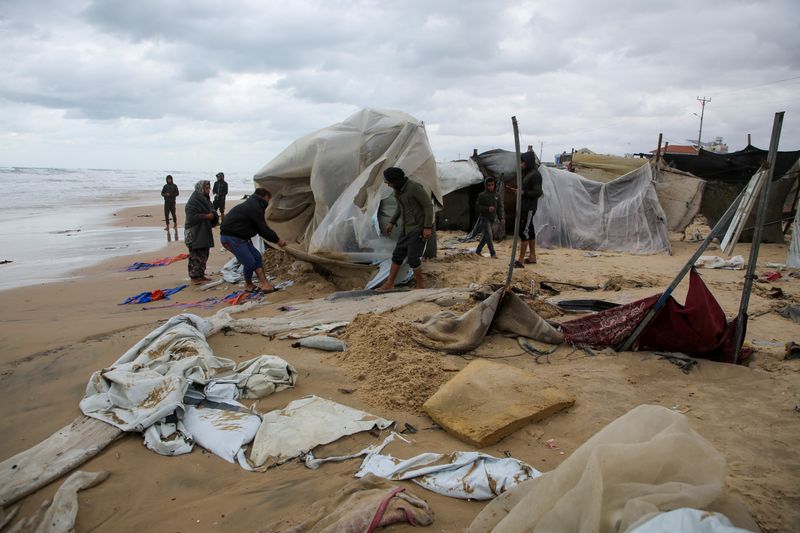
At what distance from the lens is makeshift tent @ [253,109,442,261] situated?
22.9 feet

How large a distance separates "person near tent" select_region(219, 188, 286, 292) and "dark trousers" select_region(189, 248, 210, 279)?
38.9 inches

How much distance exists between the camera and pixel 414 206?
6.22m

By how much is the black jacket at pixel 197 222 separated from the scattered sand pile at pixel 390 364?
152 inches

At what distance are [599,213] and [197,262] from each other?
835 centimetres

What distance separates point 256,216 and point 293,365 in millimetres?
3365

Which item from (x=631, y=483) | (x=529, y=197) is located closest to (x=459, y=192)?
(x=529, y=197)

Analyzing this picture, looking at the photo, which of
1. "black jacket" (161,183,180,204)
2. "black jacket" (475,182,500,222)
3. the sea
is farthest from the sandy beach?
"black jacket" (161,183,180,204)

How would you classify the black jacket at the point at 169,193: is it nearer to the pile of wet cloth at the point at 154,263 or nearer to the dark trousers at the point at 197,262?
the pile of wet cloth at the point at 154,263

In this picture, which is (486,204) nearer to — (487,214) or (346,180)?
(487,214)

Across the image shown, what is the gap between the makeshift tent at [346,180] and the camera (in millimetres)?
6992

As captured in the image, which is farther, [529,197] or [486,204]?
[486,204]

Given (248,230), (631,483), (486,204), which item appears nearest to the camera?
(631,483)

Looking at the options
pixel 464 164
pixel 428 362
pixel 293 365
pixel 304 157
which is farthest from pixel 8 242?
pixel 428 362

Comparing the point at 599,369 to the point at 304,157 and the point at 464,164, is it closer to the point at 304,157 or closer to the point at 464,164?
the point at 304,157
